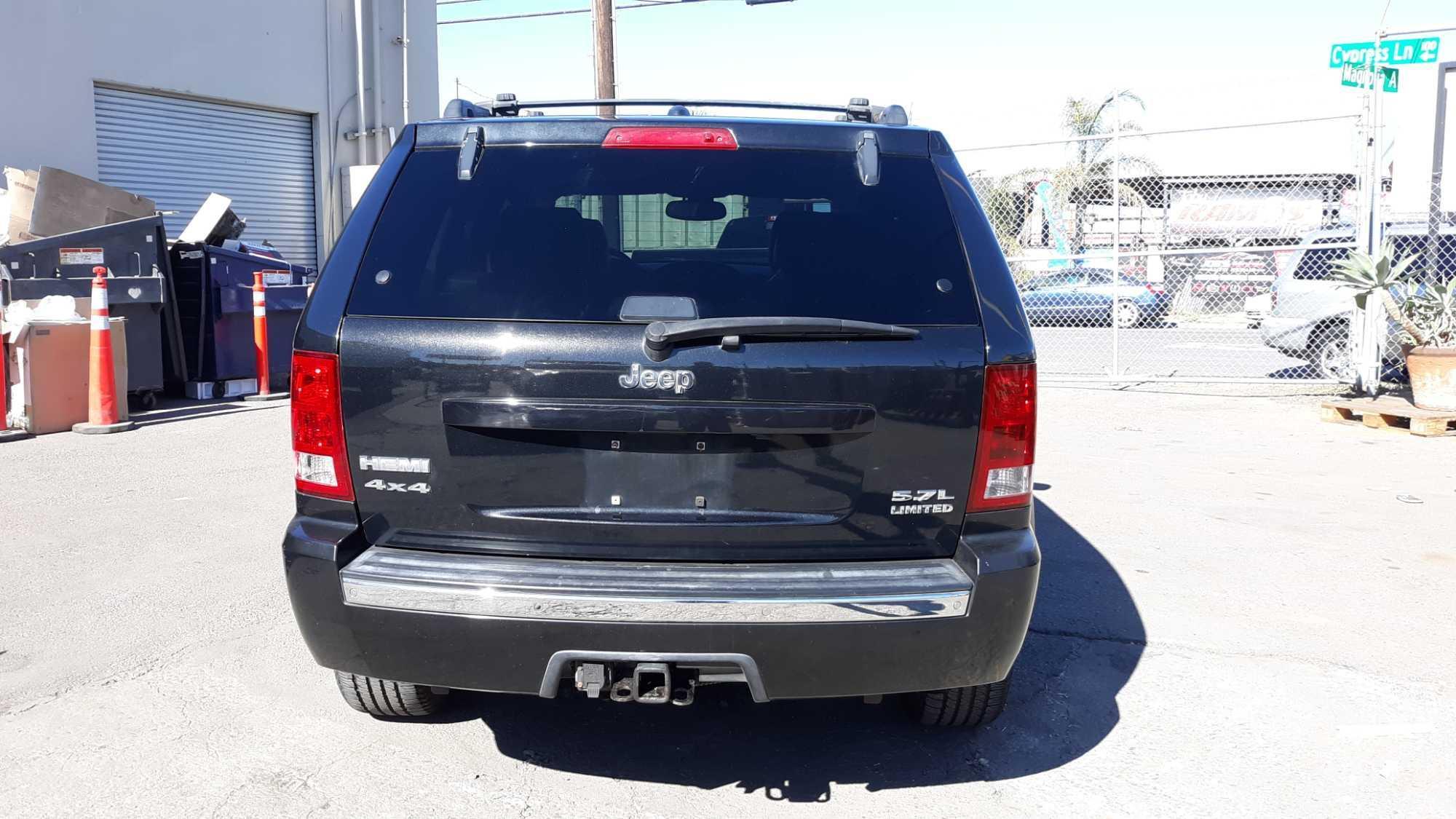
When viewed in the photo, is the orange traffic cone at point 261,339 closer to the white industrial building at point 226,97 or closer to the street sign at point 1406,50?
the white industrial building at point 226,97

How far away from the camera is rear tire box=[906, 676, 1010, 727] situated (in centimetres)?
362

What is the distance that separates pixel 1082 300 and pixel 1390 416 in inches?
333

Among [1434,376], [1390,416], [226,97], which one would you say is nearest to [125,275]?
[226,97]

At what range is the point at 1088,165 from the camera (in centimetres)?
2364

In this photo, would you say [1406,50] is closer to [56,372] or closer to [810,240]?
[810,240]

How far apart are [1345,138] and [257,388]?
11234mm

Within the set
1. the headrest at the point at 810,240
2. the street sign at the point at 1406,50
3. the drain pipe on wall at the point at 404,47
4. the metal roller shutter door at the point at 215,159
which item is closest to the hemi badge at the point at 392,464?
the headrest at the point at 810,240

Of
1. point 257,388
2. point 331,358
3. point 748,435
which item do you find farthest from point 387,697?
point 257,388

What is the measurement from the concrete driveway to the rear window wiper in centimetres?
111

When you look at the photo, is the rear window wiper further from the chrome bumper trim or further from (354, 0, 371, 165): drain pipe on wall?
(354, 0, 371, 165): drain pipe on wall

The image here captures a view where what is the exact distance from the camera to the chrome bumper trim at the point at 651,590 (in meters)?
2.92

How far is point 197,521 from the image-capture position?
661 cm

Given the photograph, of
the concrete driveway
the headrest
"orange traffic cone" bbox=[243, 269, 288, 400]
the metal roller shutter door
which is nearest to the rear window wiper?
the headrest

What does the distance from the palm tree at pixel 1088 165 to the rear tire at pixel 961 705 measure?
8597 mm
